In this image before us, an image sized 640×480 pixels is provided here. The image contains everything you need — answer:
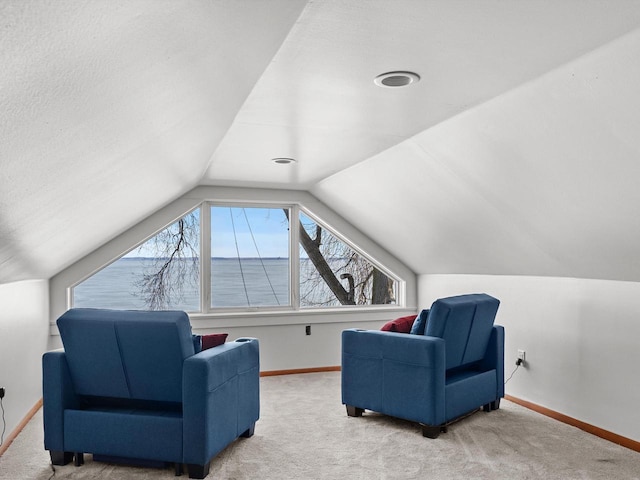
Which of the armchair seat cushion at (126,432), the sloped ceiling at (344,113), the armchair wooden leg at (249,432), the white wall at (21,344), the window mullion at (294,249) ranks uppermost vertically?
the sloped ceiling at (344,113)

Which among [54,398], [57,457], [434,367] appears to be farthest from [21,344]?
[434,367]

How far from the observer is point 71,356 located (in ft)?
10.5

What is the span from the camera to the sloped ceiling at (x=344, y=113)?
1459 millimetres

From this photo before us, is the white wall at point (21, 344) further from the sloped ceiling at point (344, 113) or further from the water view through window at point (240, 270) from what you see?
the water view through window at point (240, 270)

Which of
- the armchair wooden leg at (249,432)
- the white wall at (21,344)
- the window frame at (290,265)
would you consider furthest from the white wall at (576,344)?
the white wall at (21,344)

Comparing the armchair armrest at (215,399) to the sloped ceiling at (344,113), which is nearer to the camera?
the sloped ceiling at (344,113)

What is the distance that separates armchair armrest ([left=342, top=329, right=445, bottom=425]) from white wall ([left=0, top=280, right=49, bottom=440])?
235 cm

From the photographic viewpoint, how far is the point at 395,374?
3.94 metres

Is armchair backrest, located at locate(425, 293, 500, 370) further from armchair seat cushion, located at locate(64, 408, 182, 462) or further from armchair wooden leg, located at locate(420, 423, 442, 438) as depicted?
armchair seat cushion, located at locate(64, 408, 182, 462)

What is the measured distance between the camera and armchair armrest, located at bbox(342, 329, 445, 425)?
3.72m

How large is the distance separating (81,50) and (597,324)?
373 cm

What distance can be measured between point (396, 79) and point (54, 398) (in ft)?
8.75

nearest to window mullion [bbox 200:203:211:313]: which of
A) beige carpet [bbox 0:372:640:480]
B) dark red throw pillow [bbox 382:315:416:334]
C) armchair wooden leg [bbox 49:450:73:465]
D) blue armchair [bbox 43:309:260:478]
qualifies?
beige carpet [bbox 0:372:640:480]

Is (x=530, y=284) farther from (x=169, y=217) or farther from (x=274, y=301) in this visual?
(x=169, y=217)
